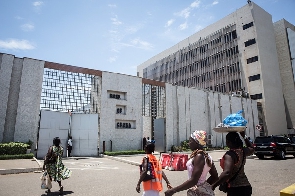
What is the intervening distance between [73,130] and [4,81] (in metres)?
7.84

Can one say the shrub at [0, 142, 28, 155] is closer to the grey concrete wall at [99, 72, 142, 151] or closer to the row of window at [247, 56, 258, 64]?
the grey concrete wall at [99, 72, 142, 151]

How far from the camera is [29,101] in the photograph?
64.9 feet

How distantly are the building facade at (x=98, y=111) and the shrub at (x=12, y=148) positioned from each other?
1.88 metres

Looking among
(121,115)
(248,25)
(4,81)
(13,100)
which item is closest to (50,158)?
(13,100)

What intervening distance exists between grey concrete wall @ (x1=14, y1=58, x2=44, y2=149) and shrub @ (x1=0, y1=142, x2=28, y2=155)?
1.82m

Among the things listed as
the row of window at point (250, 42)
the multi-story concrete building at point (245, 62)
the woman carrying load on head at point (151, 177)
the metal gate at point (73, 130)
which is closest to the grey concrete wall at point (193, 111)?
the multi-story concrete building at point (245, 62)

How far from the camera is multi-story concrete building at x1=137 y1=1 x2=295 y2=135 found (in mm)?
43562

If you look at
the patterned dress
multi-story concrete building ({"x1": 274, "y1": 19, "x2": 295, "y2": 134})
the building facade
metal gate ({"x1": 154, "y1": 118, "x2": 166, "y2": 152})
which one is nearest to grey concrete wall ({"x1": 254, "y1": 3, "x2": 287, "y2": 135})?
multi-story concrete building ({"x1": 274, "y1": 19, "x2": 295, "y2": 134})

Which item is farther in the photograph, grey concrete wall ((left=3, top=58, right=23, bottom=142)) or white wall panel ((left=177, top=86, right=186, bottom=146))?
white wall panel ((left=177, top=86, right=186, bottom=146))

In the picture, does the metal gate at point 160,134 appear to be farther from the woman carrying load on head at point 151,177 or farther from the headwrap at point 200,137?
the headwrap at point 200,137

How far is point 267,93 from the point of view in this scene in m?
43.0

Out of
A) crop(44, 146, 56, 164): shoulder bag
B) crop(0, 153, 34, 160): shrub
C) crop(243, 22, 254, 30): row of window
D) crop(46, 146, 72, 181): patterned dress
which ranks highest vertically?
crop(243, 22, 254, 30): row of window

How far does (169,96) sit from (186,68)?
32.5m

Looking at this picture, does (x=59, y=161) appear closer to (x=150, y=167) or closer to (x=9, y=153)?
(x=150, y=167)
